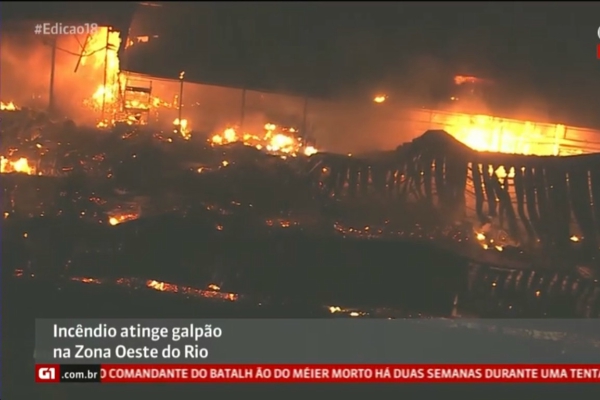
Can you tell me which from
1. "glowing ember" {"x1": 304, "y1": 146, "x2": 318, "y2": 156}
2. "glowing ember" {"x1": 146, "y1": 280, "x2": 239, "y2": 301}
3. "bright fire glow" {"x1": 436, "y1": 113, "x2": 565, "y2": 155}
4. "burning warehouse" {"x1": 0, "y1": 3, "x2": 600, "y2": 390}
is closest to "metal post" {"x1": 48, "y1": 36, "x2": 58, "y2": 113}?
"burning warehouse" {"x1": 0, "y1": 3, "x2": 600, "y2": 390}

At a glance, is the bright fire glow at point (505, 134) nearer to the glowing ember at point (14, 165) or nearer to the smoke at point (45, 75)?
the smoke at point (45, 75)

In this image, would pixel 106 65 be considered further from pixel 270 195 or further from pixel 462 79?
pixel 462 79

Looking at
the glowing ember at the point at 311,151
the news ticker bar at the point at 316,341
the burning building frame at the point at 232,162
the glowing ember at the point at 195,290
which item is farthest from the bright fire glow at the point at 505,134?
the glowing ember at the point at 195,290
